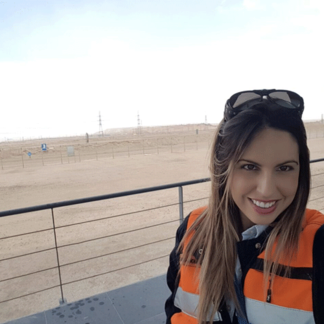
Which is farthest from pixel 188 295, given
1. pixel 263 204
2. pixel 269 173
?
pixel 269 173

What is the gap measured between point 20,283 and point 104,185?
763 centimetres

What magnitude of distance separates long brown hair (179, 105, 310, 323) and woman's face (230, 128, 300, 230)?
3cm

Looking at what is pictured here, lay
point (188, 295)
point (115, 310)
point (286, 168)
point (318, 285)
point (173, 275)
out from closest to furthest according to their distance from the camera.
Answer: point (318, 285)
point (286, 168)
point (188, 295)
point (173, 275)
point (115, 310)

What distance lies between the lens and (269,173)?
1.01 metres

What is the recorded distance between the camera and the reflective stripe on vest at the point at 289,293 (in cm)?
93

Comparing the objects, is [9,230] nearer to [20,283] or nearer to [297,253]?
[20,283]

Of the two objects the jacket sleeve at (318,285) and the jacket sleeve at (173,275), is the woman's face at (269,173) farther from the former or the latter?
the jacket sleeve at (173,275)

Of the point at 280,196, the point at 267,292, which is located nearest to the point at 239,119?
the point at 280,196

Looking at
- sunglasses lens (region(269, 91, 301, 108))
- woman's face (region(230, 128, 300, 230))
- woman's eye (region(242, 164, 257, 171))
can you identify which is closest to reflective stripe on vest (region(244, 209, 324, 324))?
woman's face (region(230, 128, 300, 230))

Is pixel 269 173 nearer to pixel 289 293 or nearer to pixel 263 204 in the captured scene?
pixel 263 204

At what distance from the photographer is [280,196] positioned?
103 cm

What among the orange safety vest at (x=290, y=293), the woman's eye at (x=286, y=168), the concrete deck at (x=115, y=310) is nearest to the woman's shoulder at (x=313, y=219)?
the orange safety vest at (x=290, y=293)

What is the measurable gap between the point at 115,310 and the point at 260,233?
1.71 metres

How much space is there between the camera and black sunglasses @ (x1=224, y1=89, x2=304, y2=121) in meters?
1.09
